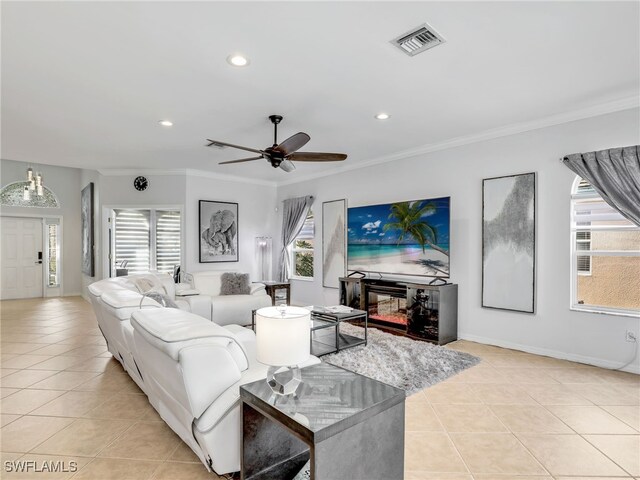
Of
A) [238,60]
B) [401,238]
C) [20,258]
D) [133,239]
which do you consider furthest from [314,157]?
[20,258]

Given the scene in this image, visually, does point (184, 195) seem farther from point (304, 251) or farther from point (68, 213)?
point (68, 213)

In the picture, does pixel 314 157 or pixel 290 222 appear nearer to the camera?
pixel 314 157

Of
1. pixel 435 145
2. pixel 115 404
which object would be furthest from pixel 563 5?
pixel 115 404

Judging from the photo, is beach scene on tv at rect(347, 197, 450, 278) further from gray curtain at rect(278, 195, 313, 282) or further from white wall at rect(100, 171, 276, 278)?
white wall at rect(100, 171, 276, 278)

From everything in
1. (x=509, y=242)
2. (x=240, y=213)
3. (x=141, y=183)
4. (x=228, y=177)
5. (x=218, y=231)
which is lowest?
(x=509, y=242)

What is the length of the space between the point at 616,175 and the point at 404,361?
2760 millimetres

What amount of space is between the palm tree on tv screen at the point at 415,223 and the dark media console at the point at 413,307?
60cm

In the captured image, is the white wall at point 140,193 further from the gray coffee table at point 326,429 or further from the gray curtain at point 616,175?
the gray curtain at point 616,175

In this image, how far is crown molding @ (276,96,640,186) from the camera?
349 cm

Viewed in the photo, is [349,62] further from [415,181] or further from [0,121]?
[0,121]

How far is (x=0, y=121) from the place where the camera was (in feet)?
13.4

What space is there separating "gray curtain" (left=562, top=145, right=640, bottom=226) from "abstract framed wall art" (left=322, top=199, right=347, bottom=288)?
349 centimetres

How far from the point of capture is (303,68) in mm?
2820

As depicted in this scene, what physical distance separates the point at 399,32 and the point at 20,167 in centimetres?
895
